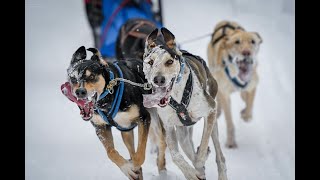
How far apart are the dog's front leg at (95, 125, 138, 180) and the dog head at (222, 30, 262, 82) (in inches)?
77.2

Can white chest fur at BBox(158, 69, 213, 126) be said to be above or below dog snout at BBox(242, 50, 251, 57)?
below

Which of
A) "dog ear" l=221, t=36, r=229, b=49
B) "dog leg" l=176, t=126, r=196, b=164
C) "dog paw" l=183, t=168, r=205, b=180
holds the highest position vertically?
"dog ear" l=221, t=36, r=229, b=49

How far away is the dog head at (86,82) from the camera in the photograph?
347cm

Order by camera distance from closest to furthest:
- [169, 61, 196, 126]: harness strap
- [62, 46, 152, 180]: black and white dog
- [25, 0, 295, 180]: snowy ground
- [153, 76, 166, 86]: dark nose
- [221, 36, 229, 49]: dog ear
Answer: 1. [153, 76, 166, 86]: dark nose
2. [62, 46, 152, 180]: black and white dog
3. [169, 61, 196, 126]: harness strap
4. [25, 0, 295, 180]: snowy ground
5. [221, 36, 229, 49]: dog ear

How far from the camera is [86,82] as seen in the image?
3.50 meters

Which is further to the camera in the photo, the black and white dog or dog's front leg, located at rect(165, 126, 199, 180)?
dog's front leg, located at rect(165, 126, 199, 180)

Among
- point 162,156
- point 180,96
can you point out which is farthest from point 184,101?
point 162,156

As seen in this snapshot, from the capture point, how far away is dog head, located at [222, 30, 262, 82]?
5.44 m

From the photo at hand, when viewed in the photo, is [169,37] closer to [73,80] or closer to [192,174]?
[73,80]

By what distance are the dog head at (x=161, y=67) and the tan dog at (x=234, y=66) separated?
2.05 metres

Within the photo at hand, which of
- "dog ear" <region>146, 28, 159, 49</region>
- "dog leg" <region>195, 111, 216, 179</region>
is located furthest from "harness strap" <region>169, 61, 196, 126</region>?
"dog ear" <region>146, 28, 159, 49</region>

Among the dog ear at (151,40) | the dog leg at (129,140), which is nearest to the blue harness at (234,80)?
the dog leg at (129,140)

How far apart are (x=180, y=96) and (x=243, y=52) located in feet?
6.27

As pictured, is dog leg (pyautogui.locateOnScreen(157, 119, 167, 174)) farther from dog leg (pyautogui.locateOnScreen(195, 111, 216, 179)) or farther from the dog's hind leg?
dog leg (pyautogui.locateOnScreen(195, 111, 216, 179))
